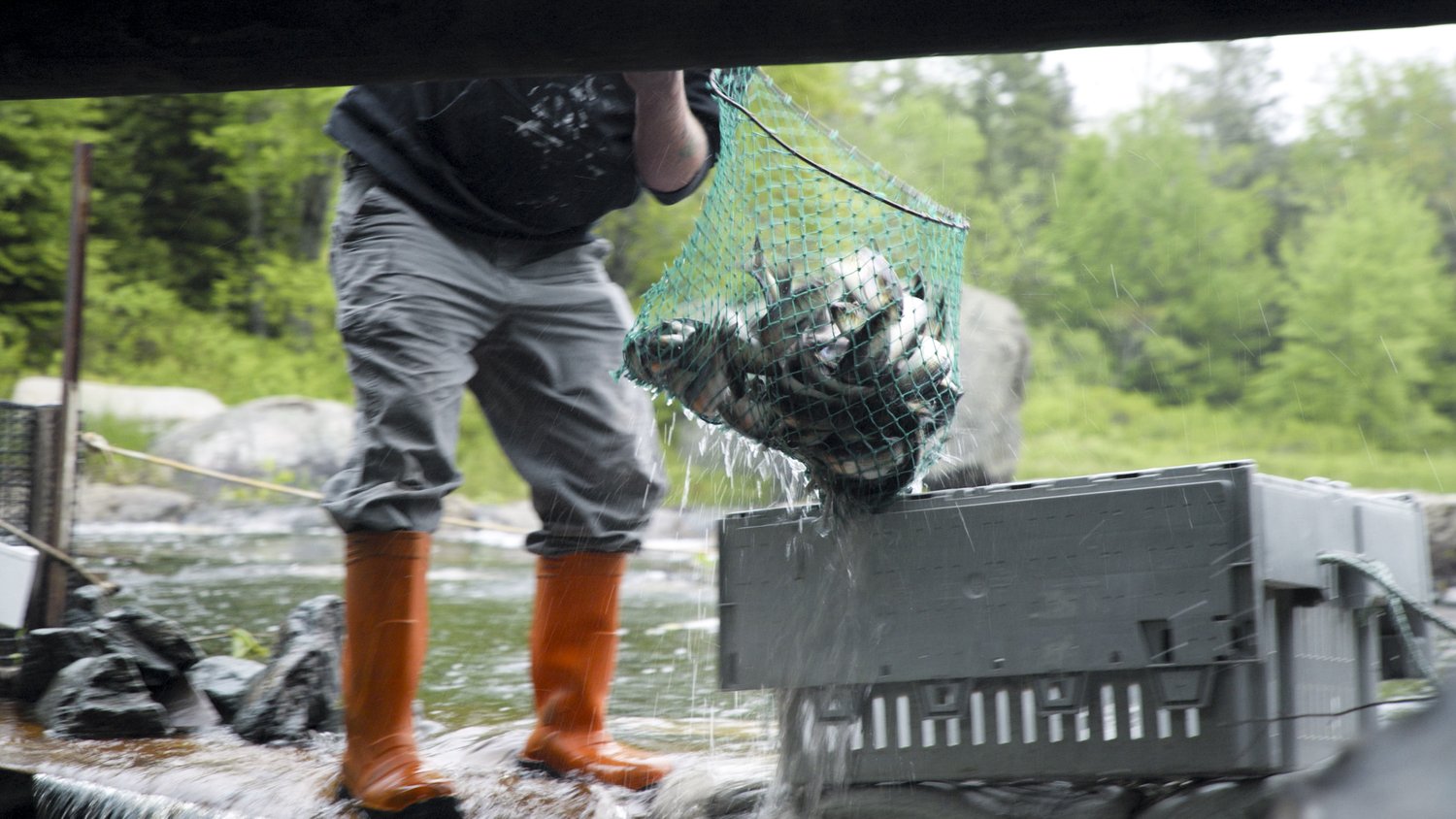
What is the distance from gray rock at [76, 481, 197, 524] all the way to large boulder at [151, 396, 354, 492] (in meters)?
Answer: 1.62

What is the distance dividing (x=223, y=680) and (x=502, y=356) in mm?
1531

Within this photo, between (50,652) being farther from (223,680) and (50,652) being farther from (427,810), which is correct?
(427,810)

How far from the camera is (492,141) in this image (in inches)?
112

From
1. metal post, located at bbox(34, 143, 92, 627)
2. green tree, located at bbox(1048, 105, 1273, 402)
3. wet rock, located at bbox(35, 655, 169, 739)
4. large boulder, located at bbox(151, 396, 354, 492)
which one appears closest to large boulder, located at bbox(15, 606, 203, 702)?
wet rock, located at bbox(35, 655, 169, 739)

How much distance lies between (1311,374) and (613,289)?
2894 cm

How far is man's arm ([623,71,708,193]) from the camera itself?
2.73m

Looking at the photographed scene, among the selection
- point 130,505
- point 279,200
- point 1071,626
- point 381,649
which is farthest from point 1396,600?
point 279,200

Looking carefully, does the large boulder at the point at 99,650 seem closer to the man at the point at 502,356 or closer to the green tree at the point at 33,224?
the man at the point at 502,356

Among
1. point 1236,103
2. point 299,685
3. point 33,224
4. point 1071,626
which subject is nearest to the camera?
point 1071,626

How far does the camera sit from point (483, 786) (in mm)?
2779

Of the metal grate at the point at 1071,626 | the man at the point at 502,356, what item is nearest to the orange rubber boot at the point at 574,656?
the man at the point at 502,356

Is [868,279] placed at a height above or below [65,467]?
above

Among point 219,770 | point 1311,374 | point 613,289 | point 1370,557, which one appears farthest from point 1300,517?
point 1311,374

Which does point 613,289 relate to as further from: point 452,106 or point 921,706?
point 921,706
